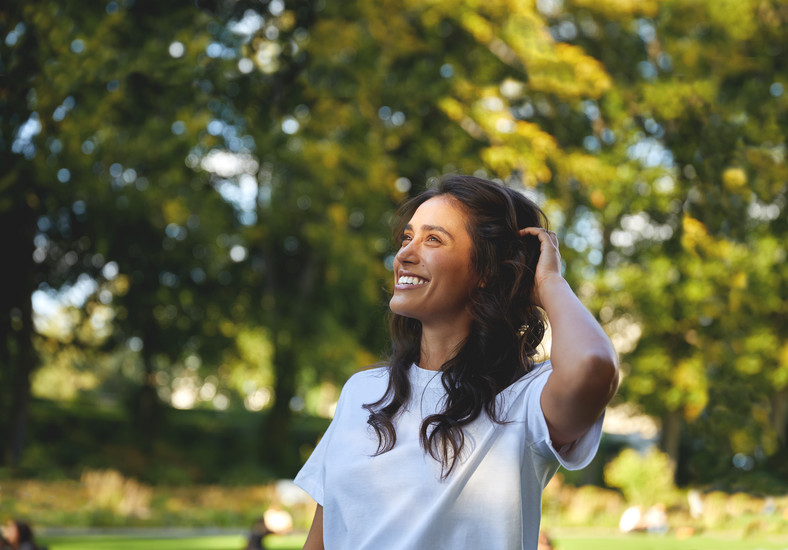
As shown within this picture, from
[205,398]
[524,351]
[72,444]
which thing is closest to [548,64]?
[72,444]

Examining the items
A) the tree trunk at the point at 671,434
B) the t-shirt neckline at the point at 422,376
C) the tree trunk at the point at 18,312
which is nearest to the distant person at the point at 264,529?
the t-shirt neckline at the point at 422,376

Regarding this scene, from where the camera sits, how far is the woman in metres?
1.46

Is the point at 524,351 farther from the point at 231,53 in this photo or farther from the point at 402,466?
the point at 231,53

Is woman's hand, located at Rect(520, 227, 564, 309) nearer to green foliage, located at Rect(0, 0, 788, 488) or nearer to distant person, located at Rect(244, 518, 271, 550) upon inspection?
distant person, located at Rect(244, 518, 271, 550)

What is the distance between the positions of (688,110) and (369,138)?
17.7 ft

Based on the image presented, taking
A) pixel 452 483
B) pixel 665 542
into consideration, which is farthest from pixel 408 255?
pixel 665 542

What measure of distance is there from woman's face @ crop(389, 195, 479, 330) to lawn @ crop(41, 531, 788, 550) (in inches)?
334

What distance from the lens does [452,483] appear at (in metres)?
1.47

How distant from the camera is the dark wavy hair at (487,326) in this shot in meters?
1.56

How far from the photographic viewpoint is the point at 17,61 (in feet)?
20.0

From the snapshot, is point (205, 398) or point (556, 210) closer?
point (556, 210)

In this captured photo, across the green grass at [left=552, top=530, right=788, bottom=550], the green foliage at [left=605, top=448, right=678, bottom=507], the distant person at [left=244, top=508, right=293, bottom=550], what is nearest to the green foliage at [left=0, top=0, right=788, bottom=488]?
the green foliage at [left=605, top=448, right=678, bottom=507]

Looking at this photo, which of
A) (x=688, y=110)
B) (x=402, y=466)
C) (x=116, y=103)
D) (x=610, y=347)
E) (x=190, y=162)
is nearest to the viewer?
(x=610, y=347)

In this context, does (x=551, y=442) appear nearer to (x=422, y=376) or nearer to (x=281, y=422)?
(x=422, y=376)
